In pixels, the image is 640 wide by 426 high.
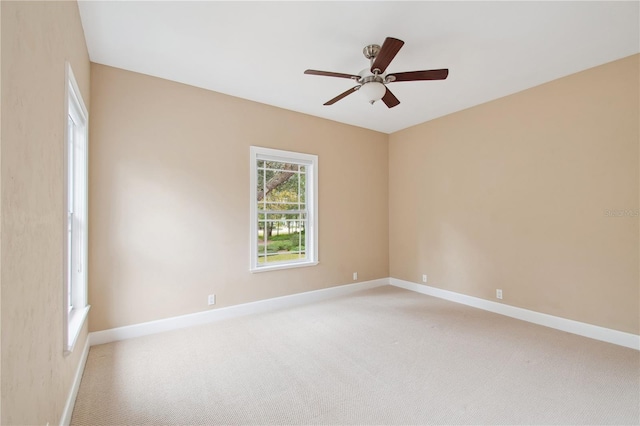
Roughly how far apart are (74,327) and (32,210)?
1.36 meters

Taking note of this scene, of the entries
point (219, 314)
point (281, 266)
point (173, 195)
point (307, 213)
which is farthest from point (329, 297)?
point (173, 195)

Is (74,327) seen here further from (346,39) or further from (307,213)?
(346,39)

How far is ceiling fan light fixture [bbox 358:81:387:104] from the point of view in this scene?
2.51m

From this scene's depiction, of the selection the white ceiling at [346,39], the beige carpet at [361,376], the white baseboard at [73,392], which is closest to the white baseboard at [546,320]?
the beige carpet at [361,376]

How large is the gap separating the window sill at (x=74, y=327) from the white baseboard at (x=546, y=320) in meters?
4.36

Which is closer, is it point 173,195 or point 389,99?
point 389,99

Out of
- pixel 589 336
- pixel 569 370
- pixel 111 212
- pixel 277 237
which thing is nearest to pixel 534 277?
pixel 589 336

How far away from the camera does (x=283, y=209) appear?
427 cm

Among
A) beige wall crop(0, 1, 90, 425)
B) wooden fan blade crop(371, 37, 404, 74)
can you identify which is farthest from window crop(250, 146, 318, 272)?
beige wall crop(0, 1, 90, 425)

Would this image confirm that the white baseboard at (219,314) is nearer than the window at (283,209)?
Yes

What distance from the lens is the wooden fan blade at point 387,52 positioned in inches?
78.3

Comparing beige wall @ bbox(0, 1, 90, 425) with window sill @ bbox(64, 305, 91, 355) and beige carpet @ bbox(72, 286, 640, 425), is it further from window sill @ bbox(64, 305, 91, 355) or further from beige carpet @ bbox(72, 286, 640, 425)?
beige carpet @ bbox(72, 286, 640, 425)

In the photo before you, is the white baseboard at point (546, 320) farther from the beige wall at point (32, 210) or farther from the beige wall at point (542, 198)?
the beige wall at point (32, 210)

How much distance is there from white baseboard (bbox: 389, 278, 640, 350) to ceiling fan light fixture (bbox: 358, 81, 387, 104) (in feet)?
10.3
